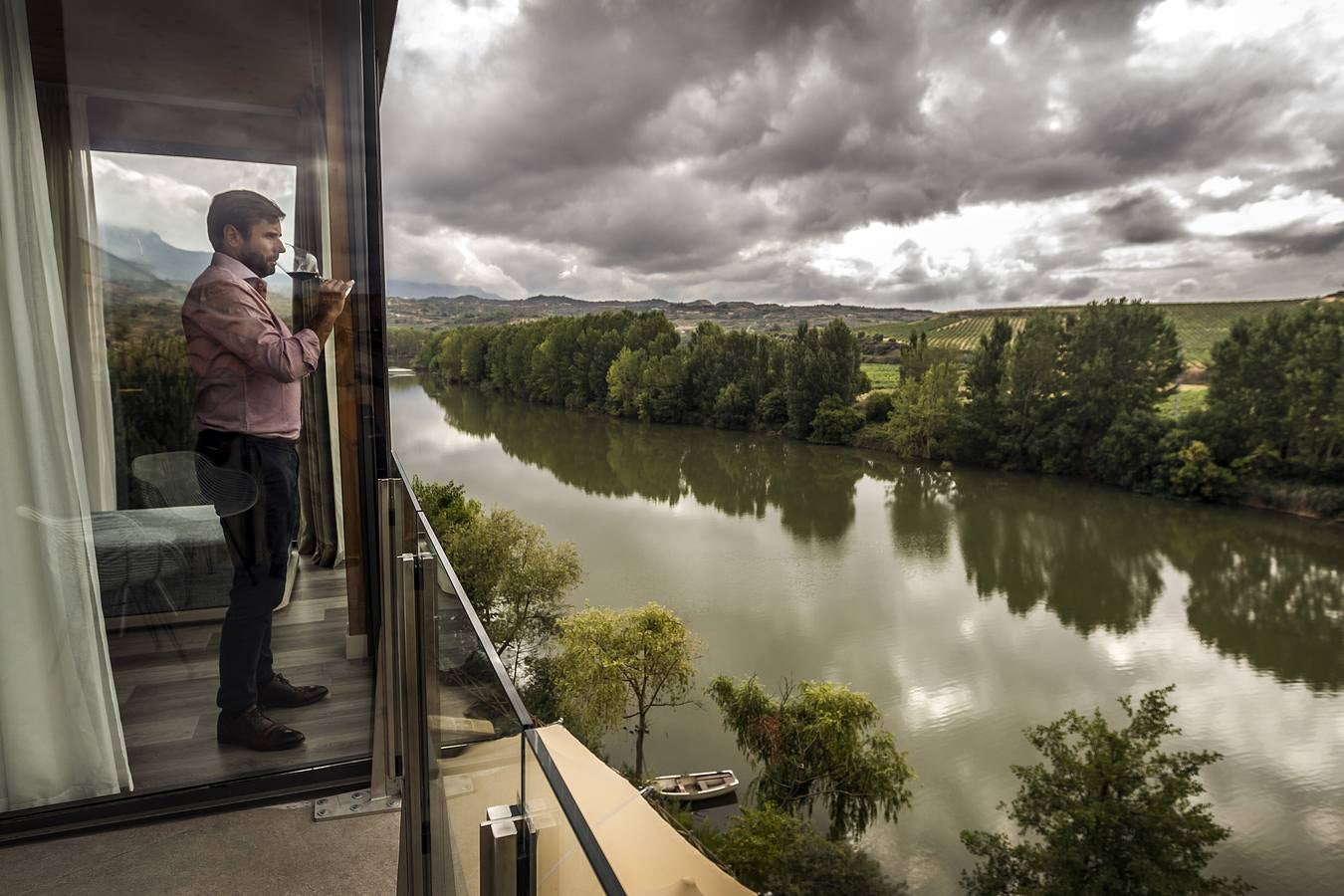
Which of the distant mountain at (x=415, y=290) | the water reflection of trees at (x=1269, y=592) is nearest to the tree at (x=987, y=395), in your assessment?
the water reflection of trees at (x=1269, y=592)

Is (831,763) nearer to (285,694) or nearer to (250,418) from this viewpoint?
(285,694)

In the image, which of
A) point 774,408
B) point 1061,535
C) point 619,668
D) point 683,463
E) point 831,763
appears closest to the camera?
point 831,763

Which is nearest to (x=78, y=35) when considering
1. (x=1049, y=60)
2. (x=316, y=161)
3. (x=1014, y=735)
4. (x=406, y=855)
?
(x=316, y=161)

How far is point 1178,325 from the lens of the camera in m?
35.1

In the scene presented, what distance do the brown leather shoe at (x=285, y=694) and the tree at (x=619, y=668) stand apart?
13.6 metres

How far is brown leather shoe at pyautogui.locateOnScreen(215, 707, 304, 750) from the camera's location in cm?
187

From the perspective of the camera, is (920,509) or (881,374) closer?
(920,509)

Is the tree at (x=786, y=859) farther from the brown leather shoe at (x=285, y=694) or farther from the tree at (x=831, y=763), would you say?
the brown leather shoe at (x=285, y=694)

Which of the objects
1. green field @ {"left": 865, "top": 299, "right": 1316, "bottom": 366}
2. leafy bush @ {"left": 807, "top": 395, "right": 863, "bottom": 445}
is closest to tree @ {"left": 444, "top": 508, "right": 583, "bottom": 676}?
leafy bush @ {"left": 807, "top": 395, "right": 863, "bottom": 445}

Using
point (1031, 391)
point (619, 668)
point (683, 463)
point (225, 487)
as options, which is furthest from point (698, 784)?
point (1031, 391)

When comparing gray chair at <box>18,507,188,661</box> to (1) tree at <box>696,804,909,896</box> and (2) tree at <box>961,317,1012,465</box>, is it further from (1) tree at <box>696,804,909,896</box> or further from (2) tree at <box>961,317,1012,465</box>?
(2) tree at <box>961,317,1012,465</box>

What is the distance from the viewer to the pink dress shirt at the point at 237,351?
1.78 m

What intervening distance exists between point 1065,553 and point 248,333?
30402 millimetres

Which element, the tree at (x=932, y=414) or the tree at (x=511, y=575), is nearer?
the tree at (x=511, y=575)
